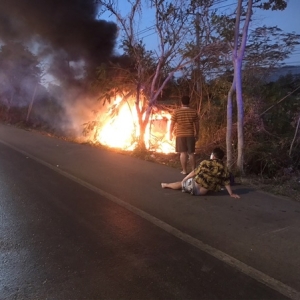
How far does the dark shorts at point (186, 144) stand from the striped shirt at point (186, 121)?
8 centimetres

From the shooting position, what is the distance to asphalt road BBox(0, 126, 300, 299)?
9.09ft

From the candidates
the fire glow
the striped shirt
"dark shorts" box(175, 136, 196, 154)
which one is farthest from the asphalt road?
the fire glow

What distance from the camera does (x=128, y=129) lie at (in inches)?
435

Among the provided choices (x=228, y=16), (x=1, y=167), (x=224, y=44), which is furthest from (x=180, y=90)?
(x=1, y=167)

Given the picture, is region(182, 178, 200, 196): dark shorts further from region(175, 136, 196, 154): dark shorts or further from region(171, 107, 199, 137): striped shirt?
region(171, 107, 199, 137): striped shirt

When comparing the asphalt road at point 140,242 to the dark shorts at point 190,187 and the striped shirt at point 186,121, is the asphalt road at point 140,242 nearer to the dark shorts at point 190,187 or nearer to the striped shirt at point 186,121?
the dark shorts at point 190,187

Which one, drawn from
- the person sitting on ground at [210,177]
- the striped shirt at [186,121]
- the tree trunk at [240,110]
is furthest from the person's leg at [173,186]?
the tree trunk at [240,110]

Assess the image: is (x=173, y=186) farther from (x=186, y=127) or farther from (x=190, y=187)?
(x=186, y=127)

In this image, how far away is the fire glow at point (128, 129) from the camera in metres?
10.2

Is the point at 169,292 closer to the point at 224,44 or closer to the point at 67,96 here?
the point at 224,44

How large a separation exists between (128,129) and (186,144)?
457cm

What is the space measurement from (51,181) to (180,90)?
17.1ft

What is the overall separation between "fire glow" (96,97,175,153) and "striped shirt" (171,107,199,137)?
319 cm

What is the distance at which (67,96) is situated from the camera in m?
15.9
